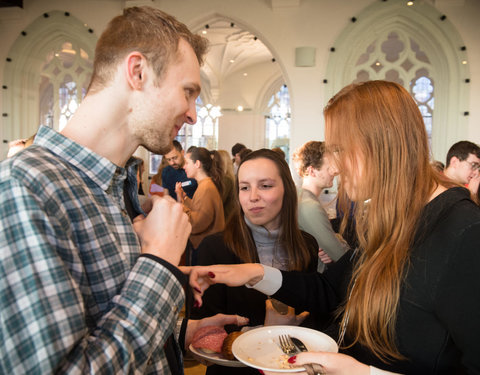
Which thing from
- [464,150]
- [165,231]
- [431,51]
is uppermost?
[431,51]

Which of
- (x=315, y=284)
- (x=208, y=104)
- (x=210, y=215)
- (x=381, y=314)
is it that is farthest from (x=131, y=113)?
(x=208, y=104)

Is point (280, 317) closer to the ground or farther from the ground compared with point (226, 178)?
closer to the ground

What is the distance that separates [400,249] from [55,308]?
98cm

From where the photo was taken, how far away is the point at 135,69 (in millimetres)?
1071

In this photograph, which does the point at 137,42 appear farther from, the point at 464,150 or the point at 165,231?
the point at 464,150

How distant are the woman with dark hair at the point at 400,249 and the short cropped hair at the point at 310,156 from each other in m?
1.78

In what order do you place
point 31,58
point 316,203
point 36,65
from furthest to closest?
point 36,65 → point 31,58 → point 316,203

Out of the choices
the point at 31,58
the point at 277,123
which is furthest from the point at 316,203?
the point at 277,123

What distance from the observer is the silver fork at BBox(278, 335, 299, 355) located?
1.31m

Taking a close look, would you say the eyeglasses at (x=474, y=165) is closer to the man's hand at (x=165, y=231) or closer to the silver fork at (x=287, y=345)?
the silver fork at (x=287, y=345)

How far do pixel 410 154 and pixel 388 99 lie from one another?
19 cm

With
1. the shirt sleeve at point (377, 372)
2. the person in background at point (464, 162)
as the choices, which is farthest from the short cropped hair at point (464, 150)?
the shirt sleeve at point (377, 372)

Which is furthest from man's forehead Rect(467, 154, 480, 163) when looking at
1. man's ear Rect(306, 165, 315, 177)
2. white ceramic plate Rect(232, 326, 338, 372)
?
white ceramic plate Rect(232, 326, 338, 372)

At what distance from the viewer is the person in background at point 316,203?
9.53 feet
